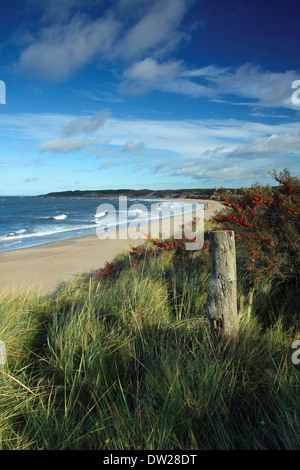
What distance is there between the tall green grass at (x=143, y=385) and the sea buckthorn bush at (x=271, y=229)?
0.92m

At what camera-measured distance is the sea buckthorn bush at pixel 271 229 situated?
4672mm

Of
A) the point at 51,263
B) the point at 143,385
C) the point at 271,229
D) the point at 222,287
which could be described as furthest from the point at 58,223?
the point at 143,385

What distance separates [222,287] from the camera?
131 inches

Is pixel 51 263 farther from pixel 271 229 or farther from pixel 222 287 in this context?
pixel 222 287

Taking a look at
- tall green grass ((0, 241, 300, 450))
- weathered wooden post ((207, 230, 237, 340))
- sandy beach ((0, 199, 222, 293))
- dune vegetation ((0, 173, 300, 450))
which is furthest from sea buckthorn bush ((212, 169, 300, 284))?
sandy beach ((0, 199, 222, 293))

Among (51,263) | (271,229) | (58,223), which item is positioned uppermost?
(271,229)

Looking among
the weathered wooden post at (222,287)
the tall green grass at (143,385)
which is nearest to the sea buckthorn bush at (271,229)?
the tall green grass at (143,385)

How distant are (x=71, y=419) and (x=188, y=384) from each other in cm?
107

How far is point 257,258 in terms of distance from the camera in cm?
480

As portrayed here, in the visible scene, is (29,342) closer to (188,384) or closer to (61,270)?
(188,384)

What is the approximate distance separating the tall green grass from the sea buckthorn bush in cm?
92

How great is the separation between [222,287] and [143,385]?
1.35 m

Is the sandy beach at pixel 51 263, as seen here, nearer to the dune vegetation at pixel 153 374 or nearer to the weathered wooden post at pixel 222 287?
the dune vegetation at pixel 153 374
